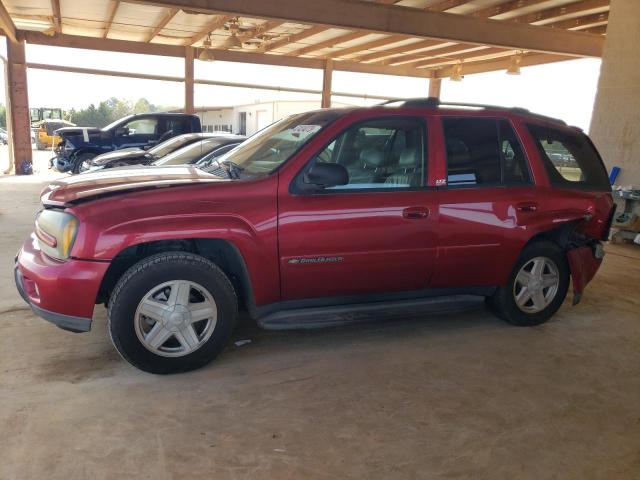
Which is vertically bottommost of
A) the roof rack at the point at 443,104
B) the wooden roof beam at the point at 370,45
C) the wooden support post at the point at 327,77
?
the roof rack at the point at 443,104

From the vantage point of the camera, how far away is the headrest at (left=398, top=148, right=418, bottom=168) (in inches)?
146

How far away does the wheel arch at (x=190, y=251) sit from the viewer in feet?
10.6

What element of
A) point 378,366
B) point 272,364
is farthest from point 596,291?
point 272,364

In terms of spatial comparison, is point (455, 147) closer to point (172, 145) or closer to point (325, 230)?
point (325, 230)

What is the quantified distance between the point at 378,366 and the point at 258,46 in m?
15.7

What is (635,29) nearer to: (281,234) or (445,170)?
(445,170)

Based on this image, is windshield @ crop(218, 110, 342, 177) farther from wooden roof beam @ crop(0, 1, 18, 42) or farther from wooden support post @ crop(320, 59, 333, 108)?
wooden support post @ crop(320, 59, 333, 108)

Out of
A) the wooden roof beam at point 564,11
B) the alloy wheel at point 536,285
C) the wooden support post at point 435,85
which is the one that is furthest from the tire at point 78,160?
the wooden support post at point 435,85

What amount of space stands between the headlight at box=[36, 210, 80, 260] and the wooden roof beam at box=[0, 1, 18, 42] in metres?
11.3

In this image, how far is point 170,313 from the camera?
3.10 m

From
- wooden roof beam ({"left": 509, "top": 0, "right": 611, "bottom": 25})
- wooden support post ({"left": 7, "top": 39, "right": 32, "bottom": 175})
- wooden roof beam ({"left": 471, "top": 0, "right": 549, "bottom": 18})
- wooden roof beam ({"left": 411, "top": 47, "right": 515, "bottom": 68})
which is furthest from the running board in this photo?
wooden support post ({"left": 7, "top": 39, "right": 32, "bottom": 175})

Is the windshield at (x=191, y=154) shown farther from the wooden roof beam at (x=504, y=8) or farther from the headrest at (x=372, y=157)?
the wooden roof beam at (x=504, y=8)

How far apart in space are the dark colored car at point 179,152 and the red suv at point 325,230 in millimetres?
3199

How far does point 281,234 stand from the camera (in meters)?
3.24
